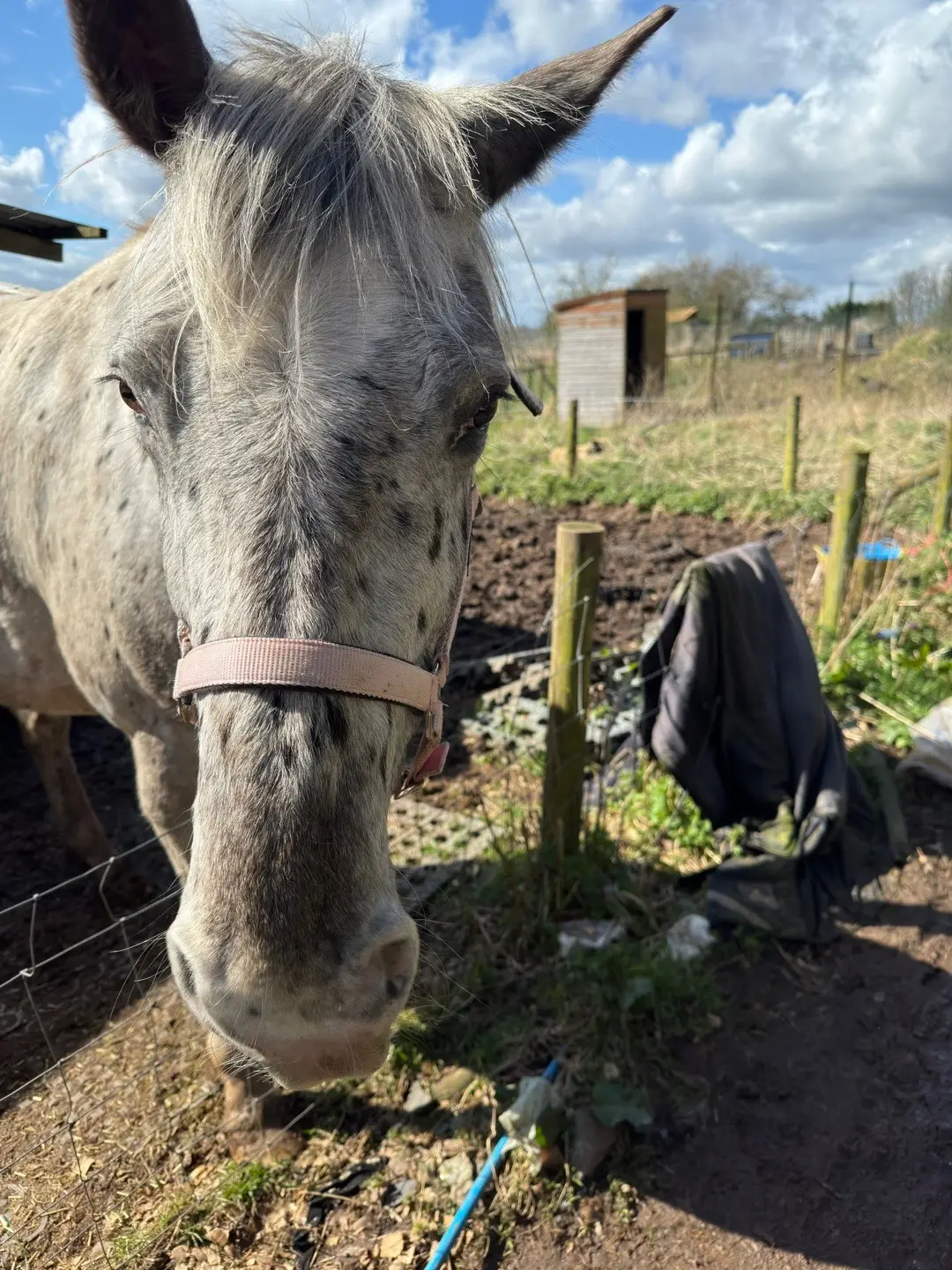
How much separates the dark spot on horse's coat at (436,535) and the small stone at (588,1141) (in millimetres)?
1893

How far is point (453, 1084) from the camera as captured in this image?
247cm

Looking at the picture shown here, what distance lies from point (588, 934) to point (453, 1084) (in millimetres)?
810

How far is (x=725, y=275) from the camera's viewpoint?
37531mm

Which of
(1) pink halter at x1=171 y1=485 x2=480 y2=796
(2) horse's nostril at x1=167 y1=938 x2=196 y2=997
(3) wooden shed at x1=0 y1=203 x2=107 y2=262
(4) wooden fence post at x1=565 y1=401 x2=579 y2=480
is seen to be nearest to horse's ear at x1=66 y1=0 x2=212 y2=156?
(1) pink halter at x1=171 y1=485 x2=480 y2=796

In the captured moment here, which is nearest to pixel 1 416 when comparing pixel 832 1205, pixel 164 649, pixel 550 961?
pixel 164 649

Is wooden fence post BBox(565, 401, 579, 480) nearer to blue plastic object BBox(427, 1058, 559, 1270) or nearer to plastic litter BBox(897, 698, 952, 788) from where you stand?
plastic litter BBox(897, 698, 952, 788)

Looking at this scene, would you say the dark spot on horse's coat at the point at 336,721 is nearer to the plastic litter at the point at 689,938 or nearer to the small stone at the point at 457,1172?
the small stone at the point at 457,1172

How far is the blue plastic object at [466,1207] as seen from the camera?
6.54 feet

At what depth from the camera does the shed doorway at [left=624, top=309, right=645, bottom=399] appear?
20.7m

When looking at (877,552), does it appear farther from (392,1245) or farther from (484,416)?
(392,1245)

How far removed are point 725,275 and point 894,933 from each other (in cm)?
4070

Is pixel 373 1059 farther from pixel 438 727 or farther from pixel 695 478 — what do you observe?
pixel 695 478

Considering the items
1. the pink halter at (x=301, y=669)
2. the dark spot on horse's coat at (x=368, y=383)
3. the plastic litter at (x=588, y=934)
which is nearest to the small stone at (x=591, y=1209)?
the plastic litter at (x=588, y=934)

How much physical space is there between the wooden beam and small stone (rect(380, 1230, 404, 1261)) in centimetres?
449
